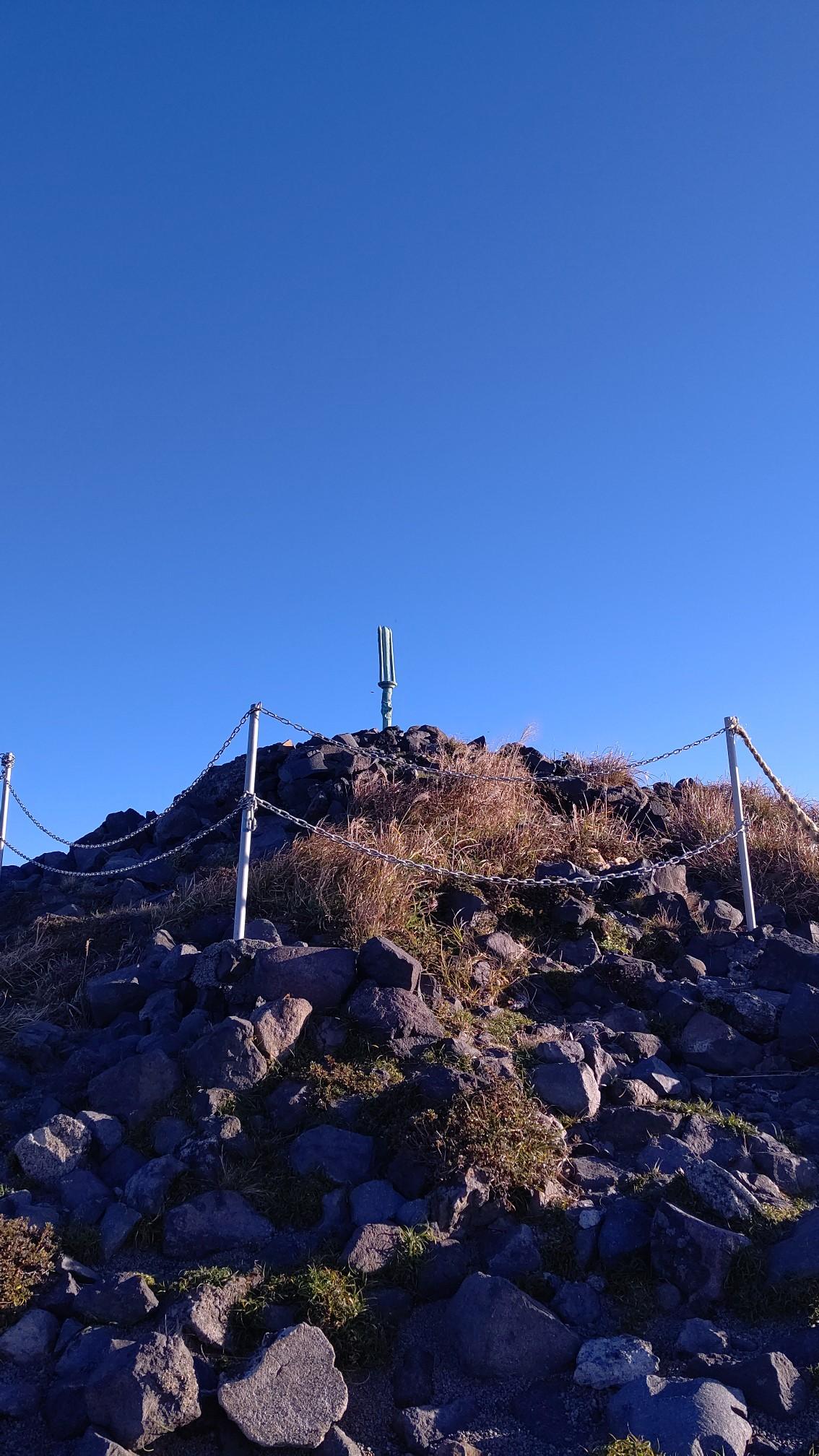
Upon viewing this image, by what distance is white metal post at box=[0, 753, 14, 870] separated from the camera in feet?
35.9

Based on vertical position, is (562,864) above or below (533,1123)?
above

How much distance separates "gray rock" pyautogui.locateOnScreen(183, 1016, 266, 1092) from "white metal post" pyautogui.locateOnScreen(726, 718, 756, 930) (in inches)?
183

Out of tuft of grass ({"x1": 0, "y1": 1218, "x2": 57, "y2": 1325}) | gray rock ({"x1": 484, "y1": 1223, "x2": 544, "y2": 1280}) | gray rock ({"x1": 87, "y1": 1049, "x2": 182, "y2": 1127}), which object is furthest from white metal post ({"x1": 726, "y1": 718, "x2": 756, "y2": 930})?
tuft of grass ({"x1": 0, "y1": 1218, "x2": 57, "y2": 1325})

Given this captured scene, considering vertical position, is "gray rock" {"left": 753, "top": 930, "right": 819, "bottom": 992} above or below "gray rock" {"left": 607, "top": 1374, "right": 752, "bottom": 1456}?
above

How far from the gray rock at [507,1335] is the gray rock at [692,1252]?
0.59 m

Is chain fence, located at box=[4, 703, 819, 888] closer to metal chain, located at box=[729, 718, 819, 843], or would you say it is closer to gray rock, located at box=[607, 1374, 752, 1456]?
metal chain, located at box=[729, 718, 819, 843]

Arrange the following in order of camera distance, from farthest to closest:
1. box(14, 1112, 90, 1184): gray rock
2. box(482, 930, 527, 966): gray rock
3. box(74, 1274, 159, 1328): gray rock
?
box(482, 930, 527, 966): gray rock → box(14, 1112, 90, 1184): gray rock → box(74, 1274, 159, 1328): gray rock

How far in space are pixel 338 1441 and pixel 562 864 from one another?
5.14 metres

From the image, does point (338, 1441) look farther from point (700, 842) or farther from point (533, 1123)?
point (700, 842)

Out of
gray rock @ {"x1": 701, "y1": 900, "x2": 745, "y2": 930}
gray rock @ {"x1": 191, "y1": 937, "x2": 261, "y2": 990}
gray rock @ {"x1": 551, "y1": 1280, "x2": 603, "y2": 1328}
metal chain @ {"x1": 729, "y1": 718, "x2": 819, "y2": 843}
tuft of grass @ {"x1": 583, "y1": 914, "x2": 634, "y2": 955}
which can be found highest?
metal chain @ {"x1": 729, "y1": 718, "x2": 819, "y2": 843}

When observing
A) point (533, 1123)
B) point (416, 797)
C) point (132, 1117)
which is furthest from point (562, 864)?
point (132, 1117)

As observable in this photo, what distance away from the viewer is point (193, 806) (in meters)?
11.7

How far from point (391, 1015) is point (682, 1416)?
285cm

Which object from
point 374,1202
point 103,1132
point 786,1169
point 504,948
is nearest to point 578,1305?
point 374,1202
